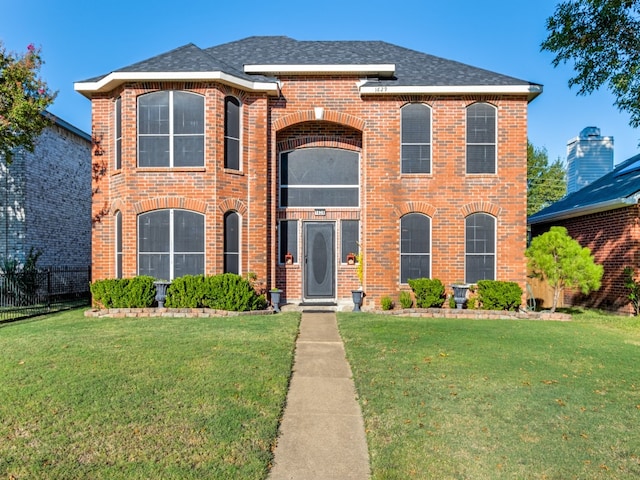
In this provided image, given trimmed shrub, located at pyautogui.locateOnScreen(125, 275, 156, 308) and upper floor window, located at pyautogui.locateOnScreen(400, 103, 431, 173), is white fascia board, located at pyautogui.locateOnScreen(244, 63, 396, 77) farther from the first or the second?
trimmed shrub, located at pyautogui.locateOnScreen(125, 275, 156, 308)

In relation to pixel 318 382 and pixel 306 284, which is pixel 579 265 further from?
pixel 318 382

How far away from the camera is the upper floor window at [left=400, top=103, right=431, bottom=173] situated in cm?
1221

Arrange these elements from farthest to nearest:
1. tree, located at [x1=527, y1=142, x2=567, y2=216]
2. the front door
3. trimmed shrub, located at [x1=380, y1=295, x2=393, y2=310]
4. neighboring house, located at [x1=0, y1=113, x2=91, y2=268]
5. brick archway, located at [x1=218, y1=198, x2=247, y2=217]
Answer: tree, located at [x1=527, y1=142, x2=567, y2=216] → neighboring house, located at [x1=0, y1=113, x2=91, y2=268] → the front door → trimmed shrub, located at [x1=380, y1=295, x2=393, y2=310] → brick archway, located at [x1=218, y1=198, x2=247, y2=217]

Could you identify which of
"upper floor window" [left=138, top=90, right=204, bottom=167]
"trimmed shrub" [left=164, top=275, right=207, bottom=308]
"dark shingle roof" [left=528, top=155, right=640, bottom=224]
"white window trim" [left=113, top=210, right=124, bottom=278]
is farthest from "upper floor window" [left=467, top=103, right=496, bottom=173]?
"white window trim" [left=113, top=210, right=124, bottom=278]

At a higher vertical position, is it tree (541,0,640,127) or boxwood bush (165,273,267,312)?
tree (541,0,640,127)

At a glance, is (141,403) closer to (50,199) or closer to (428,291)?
(428,291)

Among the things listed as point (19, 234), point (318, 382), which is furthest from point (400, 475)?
point (19, 234)

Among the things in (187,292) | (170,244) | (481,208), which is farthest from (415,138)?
(187,292)

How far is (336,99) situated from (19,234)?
11.0 metres

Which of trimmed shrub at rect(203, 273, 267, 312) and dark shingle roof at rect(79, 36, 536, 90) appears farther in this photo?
dark shingle roof at rect(79, 36, 536, 90)

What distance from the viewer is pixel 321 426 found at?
4.40m

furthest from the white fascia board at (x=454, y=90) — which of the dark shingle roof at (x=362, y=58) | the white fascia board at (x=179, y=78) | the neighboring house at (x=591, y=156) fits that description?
the neighboring house at (x=591, y=156)

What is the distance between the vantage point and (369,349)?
7.18 m

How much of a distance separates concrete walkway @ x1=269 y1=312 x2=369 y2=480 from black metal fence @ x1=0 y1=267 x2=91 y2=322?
27.1 ft
